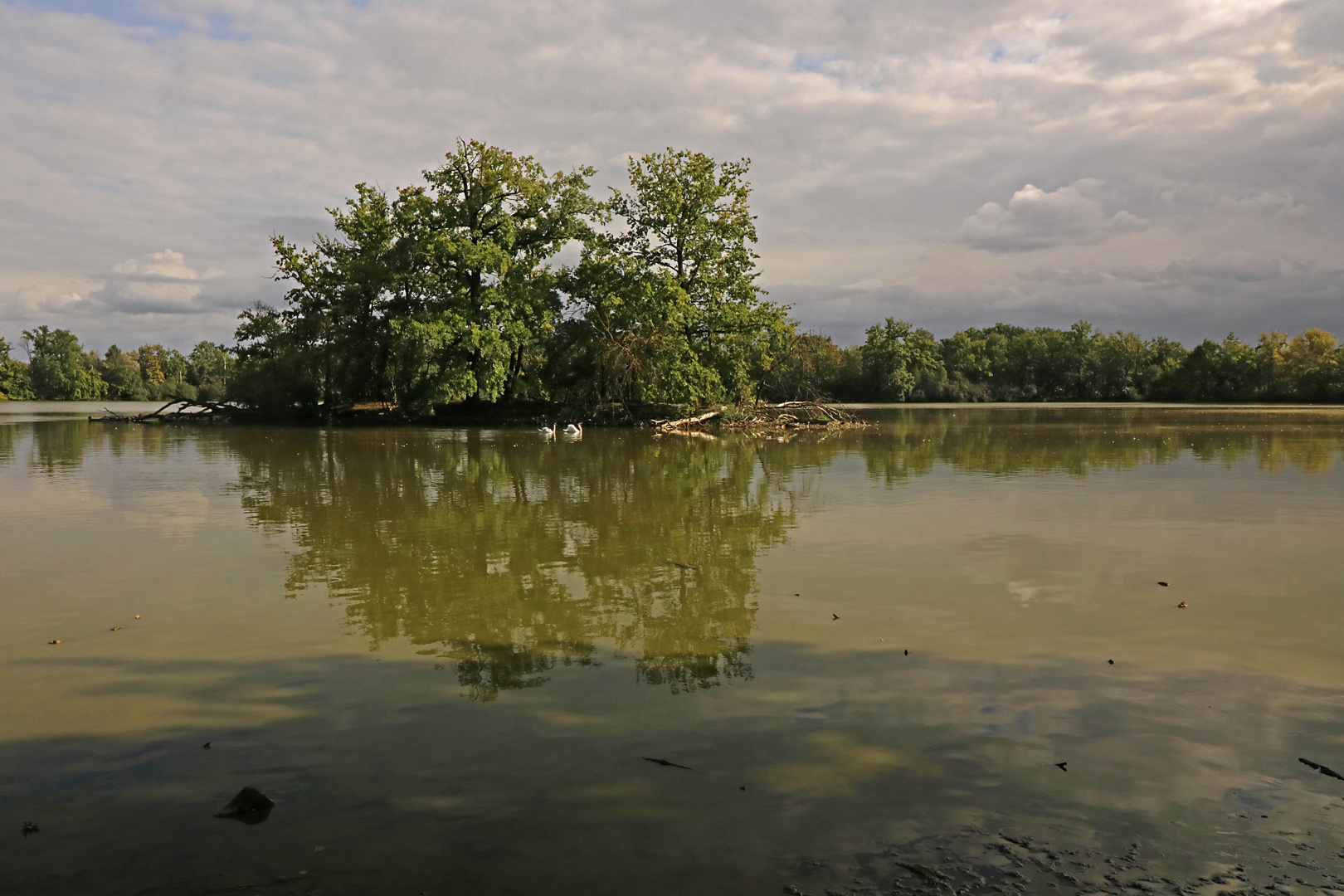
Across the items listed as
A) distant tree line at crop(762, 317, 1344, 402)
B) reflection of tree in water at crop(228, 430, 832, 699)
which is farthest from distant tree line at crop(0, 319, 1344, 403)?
reflection of tree in water at crop(228, 430, 832, 699)

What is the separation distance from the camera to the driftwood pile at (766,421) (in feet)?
129

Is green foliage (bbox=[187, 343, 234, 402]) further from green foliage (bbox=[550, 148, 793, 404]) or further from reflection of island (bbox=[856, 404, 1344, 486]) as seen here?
reflection of island (bbox=[856, 404, 1344, 486])

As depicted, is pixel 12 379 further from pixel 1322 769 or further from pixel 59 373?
pixel 1322 769

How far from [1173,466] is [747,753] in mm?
17820

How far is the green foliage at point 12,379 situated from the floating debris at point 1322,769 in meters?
135

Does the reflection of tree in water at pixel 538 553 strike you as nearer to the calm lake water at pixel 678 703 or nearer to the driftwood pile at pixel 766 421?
the calm lake water at pixel 678 703

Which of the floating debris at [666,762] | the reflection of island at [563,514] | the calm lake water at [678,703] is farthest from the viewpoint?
the reflection of island at [563,514]

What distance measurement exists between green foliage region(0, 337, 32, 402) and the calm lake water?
413 feet

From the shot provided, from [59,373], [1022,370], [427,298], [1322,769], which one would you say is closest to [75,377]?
[59,373]

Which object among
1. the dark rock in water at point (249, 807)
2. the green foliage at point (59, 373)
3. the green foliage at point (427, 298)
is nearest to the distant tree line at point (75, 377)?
the green foliage at point (59, 373)

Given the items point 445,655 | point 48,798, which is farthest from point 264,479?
point 48,798

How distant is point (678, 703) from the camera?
196 inches

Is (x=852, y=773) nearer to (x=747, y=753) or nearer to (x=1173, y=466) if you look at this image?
(x=747, y=753)

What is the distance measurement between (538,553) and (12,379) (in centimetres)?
13402
